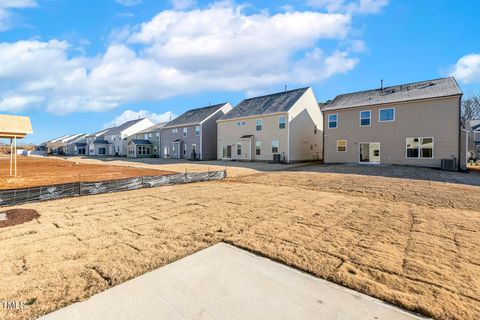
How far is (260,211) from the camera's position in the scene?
7.06 meters

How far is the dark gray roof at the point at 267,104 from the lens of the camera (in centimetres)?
2619

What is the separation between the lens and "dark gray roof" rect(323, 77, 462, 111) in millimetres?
18080

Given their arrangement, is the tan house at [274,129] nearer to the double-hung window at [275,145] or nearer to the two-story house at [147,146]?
the double-hung window at [275,145]

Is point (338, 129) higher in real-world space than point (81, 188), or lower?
higher

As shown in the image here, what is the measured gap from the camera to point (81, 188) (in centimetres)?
943

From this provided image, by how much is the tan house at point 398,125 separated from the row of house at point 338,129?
0.17 ft

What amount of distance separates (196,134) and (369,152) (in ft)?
70.3

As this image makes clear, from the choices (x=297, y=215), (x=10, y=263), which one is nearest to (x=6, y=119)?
(x=10, y=263)

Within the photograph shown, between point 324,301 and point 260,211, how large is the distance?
4156 millimetres

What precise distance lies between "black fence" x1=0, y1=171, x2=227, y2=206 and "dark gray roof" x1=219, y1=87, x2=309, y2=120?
1574cm

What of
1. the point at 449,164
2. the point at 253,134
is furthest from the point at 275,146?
the point at 449,164

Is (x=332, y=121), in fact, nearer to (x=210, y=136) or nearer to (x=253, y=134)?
(x=253, y=134)

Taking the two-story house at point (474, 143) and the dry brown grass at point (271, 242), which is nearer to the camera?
the dry brown grass at point (271, 242)

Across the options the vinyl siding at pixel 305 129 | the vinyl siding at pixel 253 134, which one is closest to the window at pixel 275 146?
the vinyl siding at pixel 253 134
